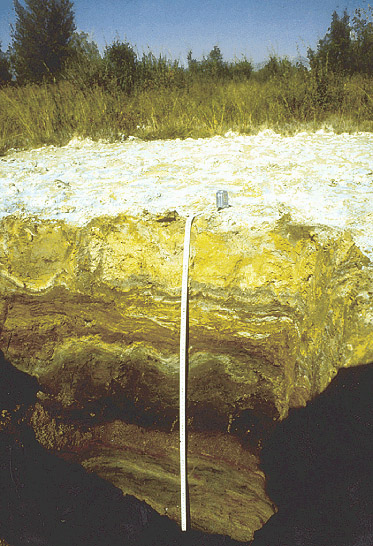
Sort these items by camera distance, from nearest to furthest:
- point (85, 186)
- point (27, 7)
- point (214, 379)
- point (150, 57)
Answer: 1. point (214, 379)
2. point (85, 186)
3. point (150, 57)
4. point (27, 7)

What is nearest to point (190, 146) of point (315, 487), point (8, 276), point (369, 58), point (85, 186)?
point (85, 186)

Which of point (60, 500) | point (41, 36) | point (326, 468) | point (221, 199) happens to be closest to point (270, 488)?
point (326, 468)

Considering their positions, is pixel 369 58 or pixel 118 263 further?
pixel 369 58

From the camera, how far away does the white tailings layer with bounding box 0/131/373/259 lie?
2424 millimetres

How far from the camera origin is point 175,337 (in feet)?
7.84

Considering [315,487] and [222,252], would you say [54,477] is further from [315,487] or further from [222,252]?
[222,252]

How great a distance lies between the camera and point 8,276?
8.41 ft

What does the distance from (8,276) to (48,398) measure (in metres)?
1.08

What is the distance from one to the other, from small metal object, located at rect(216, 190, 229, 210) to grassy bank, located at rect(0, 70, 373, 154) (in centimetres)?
211

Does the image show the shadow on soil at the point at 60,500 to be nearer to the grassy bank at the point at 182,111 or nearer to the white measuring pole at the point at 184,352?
the white measuring pole at the point at 184,352

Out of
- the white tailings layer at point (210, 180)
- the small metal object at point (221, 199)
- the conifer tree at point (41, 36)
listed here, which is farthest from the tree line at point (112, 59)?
the small metal object at point (221, 199)

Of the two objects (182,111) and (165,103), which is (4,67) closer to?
(165,103)

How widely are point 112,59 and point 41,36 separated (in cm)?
481

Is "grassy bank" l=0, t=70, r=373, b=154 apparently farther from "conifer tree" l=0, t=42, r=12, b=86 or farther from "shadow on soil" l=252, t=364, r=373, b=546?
"conifer tree" l=0, t=42, r=12, b=86
